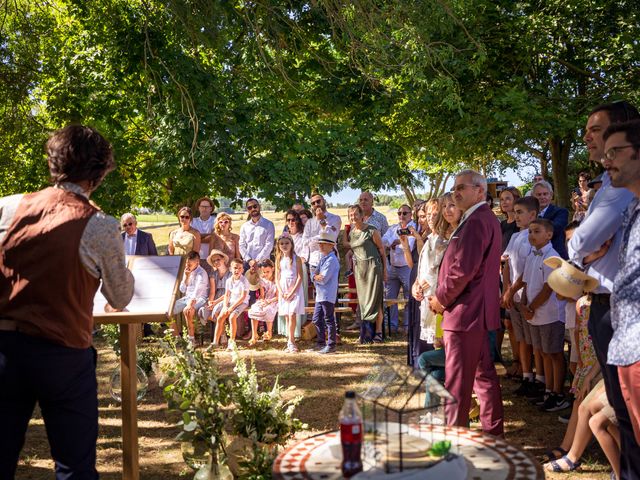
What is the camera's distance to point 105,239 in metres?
2.89

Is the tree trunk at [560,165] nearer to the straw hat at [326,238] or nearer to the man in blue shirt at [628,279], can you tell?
the straw hat at [326,238]

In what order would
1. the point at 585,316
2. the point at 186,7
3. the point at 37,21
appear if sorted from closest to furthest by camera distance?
the point at 585,316 < the point at 186,7 < the point at 37,21

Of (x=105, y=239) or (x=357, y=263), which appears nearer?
(x=105, y=239)

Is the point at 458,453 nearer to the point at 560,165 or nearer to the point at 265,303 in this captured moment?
the point at 265,303

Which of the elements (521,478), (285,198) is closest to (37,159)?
(285,198)

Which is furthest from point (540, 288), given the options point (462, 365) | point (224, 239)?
point (224, 239)

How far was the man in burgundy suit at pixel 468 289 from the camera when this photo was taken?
4.61 meters

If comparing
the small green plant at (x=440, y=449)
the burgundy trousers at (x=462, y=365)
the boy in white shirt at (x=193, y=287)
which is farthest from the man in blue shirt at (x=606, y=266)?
the boy in white shirt at (x=193, y=287)

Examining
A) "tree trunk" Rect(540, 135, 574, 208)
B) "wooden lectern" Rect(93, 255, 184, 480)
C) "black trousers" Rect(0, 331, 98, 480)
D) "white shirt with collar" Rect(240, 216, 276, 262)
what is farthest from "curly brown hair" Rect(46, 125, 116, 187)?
"tree trunk" Rect(540, 135, 574, 208)

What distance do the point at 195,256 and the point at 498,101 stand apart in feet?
25.7

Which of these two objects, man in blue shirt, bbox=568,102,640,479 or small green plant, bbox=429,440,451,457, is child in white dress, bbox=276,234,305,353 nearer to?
man in blue shirt, bbox=568,102,640,479

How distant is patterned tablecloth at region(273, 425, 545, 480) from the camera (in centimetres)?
254

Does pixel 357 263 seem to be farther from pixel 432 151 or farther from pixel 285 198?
pixel 432 151

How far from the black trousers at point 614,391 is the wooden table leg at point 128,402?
275 centimetres
